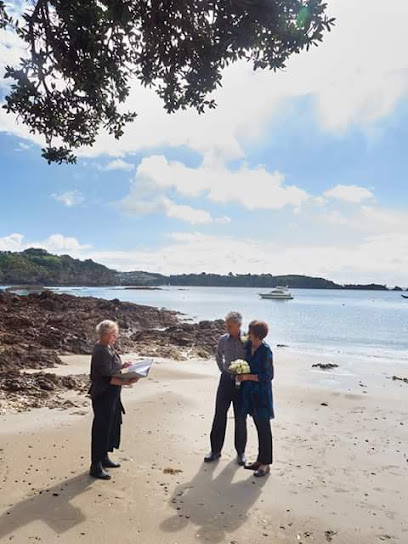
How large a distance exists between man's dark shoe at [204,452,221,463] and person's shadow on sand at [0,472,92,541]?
1.80m

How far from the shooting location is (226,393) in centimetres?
652

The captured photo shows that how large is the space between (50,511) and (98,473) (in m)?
0.92

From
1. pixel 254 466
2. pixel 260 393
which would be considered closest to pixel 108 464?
pixel 254 466

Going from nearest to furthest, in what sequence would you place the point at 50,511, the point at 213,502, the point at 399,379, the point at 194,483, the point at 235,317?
1. the point at 50,511
2. the point at 213,502
3. the point at 194,483
4. the point at 235,317
5. the point at 399,379

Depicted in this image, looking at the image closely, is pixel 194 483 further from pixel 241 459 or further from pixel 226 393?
pixel 226 393

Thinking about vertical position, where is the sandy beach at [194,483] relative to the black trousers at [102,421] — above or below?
below

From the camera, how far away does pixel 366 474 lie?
6.20 metres

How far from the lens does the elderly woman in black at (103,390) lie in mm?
5523

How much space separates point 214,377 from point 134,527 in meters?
9.73

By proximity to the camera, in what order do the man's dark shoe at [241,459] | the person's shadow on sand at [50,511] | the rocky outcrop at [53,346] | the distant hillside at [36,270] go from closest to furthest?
the person's shadow on sand at [50,511]
the man's dark shoe at [241,459]
the rocky outcrop at [53,346]
the distant hillside at [36,270]

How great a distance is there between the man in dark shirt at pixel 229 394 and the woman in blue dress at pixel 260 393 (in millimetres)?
273

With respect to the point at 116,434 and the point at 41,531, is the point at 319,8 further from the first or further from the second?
the point at 41,531

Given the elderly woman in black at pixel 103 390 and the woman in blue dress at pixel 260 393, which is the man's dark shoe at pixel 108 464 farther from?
the woman in blue dress at pixel 260 393

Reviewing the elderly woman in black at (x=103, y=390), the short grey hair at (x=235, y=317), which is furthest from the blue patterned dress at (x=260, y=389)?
the elderly woman in black at (x=103, y=390)
